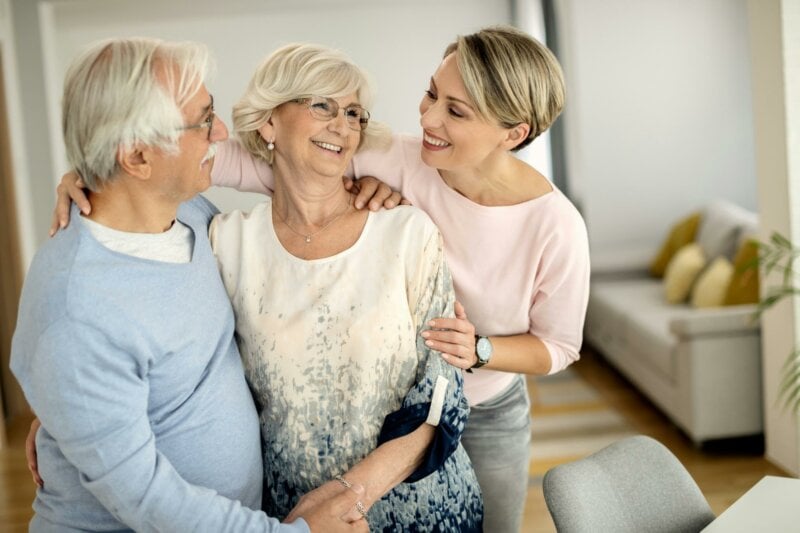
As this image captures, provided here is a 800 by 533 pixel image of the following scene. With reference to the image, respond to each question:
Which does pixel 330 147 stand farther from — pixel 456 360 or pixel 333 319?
pixel 456 360

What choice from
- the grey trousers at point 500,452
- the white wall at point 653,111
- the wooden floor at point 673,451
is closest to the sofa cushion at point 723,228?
the white wall at point 653,111

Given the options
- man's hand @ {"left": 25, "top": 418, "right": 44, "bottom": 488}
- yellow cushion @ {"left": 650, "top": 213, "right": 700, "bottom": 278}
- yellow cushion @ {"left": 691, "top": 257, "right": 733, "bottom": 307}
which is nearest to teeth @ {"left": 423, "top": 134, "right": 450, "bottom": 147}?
man's hand @ {"left": 25, "top": 418, "right": 44, "bottom": 488}

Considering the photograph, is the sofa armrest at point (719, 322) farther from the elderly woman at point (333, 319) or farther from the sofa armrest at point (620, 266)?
the elderly woman at point (333, 319)

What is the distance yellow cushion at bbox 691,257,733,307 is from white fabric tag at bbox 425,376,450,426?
3620 millimetres

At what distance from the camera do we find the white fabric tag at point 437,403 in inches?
74.9

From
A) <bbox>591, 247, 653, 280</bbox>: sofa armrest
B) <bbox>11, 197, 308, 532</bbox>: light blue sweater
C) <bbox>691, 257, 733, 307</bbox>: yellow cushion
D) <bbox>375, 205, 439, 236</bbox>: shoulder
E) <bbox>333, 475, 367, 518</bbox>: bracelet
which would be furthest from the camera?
<bbox>591, 247, 653, 280</bbox>: sofa armrest

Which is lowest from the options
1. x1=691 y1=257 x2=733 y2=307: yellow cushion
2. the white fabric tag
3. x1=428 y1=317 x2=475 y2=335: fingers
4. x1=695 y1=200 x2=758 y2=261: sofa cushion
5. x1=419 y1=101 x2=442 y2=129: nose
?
x1=691 y1=257 x2=733 y2=307: yellow cushion

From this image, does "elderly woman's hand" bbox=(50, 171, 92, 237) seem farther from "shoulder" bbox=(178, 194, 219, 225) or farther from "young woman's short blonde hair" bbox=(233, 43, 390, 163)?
"young woman's short blonde hair" bbox=(233, 43, 390, 163)

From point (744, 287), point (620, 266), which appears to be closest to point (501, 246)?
point (744, 287)

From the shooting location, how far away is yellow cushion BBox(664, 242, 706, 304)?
19.1 ft

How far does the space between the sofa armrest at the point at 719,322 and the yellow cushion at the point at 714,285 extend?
719mm

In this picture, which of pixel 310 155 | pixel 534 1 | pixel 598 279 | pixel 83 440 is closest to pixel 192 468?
pixel 83 440

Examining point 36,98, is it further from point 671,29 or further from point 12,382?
point 671,29

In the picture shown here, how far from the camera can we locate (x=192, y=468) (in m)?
1.81
